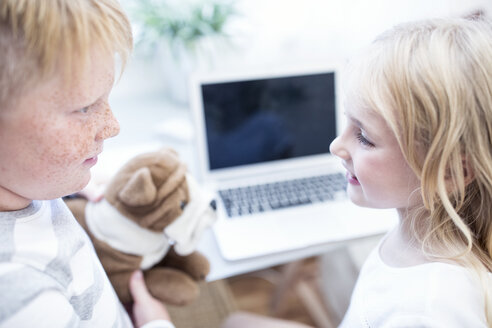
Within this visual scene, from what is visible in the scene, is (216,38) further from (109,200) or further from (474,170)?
(474,170)

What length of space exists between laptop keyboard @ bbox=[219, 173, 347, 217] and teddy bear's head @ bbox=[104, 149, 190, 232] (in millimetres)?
236

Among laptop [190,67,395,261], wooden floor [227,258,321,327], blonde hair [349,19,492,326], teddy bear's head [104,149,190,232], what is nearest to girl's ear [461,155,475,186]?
blonde hair [349,19,492,326]

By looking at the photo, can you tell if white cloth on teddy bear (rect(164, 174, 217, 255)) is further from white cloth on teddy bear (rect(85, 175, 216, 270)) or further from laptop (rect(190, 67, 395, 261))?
laptop (rect(190, 67, 395, 261))

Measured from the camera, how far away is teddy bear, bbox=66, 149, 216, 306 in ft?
2.07

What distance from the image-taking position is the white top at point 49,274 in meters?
0.36

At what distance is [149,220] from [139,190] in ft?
0.21

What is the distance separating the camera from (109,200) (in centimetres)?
64

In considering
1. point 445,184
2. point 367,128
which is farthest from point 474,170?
point 367,128

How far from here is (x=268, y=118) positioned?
39.3 inches

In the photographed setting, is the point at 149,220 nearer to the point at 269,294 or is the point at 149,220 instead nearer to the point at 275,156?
the point at 275,156

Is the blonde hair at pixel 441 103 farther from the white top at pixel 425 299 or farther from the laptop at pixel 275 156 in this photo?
the laptop at pixel 275 156

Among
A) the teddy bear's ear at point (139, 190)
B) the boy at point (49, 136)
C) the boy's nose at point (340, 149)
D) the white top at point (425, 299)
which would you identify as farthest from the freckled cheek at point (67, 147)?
the white top at point (425, 299)

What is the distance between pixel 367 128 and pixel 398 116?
0.04 metres

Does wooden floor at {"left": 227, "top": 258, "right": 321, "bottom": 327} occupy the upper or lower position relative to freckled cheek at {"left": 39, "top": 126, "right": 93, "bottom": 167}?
lower
